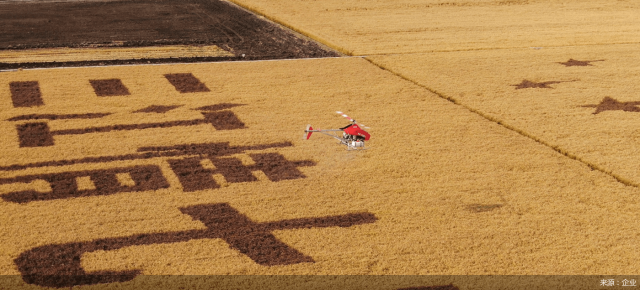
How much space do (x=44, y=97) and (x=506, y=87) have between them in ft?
49.4

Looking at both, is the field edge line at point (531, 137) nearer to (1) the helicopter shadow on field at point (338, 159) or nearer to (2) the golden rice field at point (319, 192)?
(2) the golden rice field at point (319, 192)

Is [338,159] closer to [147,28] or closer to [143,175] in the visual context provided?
[143,175]

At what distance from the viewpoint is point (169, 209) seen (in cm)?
1299

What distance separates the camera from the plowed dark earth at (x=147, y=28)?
2880 centimetres

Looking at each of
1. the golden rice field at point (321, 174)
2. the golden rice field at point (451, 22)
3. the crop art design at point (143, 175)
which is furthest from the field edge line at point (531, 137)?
the golden rice field at point (451, 22)

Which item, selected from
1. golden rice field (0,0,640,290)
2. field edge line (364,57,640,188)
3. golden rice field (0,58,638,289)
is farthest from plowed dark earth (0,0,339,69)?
golden rice field (0,58,638,289)

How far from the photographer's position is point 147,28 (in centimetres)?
3334

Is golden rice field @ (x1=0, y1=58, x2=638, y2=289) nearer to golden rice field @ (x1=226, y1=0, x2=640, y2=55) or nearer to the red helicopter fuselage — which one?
the red helicopter fuselage

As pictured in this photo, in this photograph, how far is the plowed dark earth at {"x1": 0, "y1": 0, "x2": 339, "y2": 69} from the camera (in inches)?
1134

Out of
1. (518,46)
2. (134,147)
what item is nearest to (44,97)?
(134,147)

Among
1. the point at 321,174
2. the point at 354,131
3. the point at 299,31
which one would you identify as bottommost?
the point at 321,174

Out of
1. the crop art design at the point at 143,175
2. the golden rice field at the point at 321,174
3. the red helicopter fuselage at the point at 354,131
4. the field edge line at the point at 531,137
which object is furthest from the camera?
the red helicopter fuselage at the point at 354,131

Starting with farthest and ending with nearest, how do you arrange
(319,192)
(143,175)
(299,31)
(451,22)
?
(451,22) < (299,31) < (143,175) < (319,192)

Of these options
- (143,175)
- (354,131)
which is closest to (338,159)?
(354,131)
